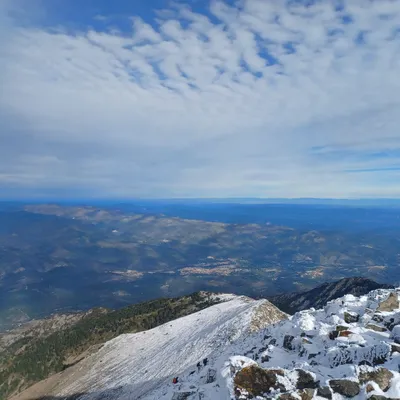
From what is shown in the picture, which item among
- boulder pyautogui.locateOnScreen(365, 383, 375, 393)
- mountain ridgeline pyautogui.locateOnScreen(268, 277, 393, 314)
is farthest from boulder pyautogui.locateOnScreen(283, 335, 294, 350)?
mountain ridgeline pyautogui.locateOnScreen(268, 277, 393, 314)

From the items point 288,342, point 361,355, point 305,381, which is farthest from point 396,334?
point 305,381

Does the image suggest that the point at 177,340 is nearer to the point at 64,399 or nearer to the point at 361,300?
the point at 64,399

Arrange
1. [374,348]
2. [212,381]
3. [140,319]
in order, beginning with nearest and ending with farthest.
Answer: [374,348]
[212,381]
[140,319]

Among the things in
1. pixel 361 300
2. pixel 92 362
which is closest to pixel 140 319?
pixel 92 362

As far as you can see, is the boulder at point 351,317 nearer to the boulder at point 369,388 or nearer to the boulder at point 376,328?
the boulder at point 376,328

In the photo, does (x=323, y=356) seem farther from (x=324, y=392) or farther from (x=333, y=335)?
(x=324, y=392)

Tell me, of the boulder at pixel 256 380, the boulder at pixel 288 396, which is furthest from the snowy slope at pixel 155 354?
the boulder at pixel 288 396
